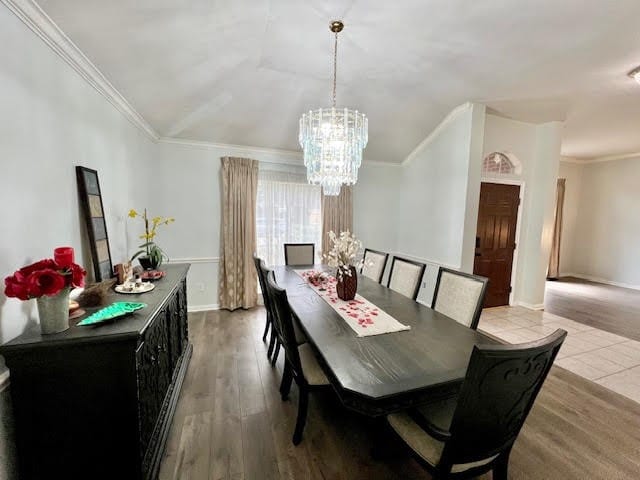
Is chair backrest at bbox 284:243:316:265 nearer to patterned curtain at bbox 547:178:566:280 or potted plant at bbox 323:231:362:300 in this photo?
potted plant at bbox 323:231:362:300

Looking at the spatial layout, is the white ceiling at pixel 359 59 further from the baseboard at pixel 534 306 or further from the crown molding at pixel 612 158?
the baseboard at pixel 534 306

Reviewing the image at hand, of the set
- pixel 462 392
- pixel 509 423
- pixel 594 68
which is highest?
pixel 594 68

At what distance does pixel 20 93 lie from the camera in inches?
51.9

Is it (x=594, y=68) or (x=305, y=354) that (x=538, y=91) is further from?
(x=305, y=354)

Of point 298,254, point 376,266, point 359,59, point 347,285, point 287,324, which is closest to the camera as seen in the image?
point 287,324

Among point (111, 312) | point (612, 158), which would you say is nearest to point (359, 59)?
point (111, 312)

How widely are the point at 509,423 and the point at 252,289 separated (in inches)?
137

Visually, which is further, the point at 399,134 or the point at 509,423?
the point at 399,134

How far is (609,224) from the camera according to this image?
19.9 feet

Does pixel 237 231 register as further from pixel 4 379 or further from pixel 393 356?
pixel 393 356

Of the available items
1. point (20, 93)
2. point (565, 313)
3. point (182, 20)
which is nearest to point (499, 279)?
point (565, 313)

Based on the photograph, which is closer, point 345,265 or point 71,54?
point 71,54

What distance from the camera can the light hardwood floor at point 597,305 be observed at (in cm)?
374

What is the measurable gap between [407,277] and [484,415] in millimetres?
1657
